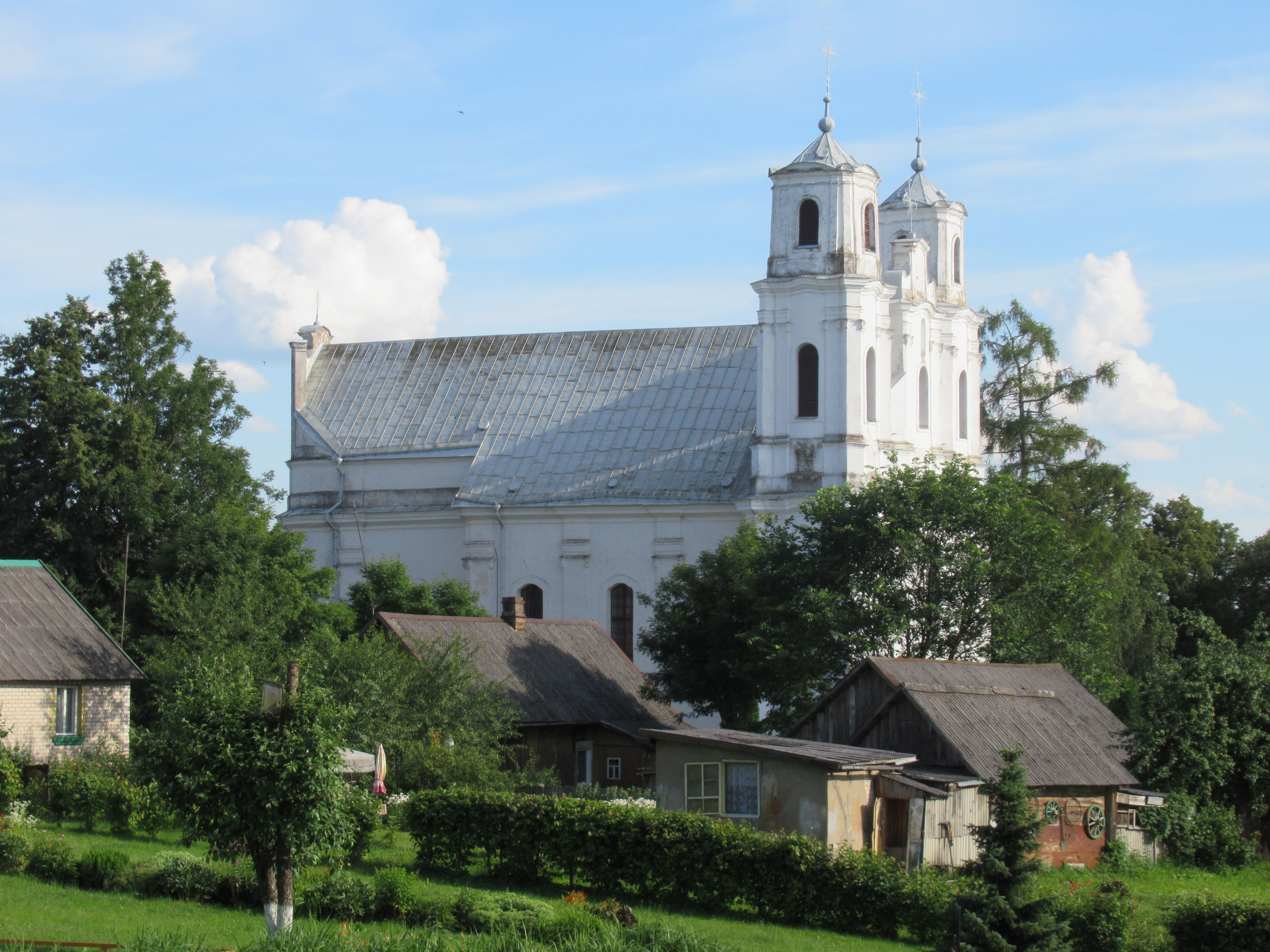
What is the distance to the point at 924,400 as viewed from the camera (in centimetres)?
5112

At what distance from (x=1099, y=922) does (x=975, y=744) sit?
8.91 m

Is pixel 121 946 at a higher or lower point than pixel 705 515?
lower

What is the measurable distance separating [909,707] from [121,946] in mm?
16034

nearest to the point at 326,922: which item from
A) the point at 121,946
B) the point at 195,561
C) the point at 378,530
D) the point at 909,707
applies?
the point at 121,946

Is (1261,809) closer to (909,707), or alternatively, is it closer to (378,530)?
(909,707)

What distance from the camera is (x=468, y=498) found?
169ft

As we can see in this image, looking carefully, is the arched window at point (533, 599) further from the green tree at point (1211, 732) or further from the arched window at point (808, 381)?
the green tree at point (1211, 732)

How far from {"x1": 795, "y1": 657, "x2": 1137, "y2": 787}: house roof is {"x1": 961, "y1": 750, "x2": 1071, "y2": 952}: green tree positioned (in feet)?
27.8

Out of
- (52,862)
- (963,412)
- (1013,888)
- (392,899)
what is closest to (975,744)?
(1013,888)

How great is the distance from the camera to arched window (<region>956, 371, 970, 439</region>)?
5291 cm

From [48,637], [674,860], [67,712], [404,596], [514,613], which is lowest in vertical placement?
[674,860]

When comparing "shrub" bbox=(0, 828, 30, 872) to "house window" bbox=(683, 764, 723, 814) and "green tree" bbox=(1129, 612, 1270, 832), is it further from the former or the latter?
"green tree" bbox=(1129, 612, 1270, 832)

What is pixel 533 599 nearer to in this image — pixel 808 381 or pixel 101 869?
pixel 808 381

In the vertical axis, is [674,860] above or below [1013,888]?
below
